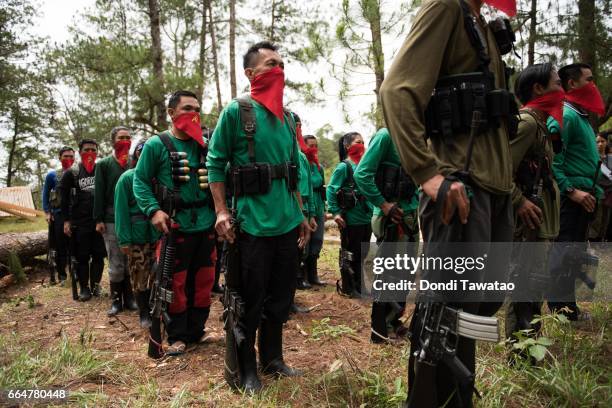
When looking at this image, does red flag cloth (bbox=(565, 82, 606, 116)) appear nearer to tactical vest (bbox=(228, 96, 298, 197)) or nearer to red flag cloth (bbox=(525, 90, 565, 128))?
red flag cloth (bbox=(525, 90, 565, 128))

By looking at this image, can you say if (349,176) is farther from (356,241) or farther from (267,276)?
(267,276)

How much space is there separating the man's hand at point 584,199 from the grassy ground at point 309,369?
3.45 ft

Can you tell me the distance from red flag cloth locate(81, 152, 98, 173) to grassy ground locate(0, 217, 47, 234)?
10.3 metres

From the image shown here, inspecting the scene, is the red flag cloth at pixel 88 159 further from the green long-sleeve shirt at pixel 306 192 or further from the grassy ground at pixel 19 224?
the grassy ground at pixel 19 224

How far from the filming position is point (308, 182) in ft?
18.1

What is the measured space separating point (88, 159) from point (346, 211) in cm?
374

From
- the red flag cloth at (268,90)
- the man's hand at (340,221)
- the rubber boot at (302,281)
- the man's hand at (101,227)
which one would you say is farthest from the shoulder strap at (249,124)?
the rubber boot at (302,281)

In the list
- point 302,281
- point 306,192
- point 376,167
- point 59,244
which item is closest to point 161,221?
point 376,167

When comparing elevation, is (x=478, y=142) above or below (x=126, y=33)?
below

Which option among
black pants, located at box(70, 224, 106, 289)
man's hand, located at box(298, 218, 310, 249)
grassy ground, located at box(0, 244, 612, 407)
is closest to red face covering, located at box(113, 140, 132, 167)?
black pants, located at box(70, 224, 106, 289)

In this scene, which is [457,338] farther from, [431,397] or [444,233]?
[444,233]

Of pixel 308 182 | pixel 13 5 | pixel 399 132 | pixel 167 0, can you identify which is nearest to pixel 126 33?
pixel 167 0

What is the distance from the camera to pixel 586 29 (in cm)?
768

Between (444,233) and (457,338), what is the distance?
18.0 inches
